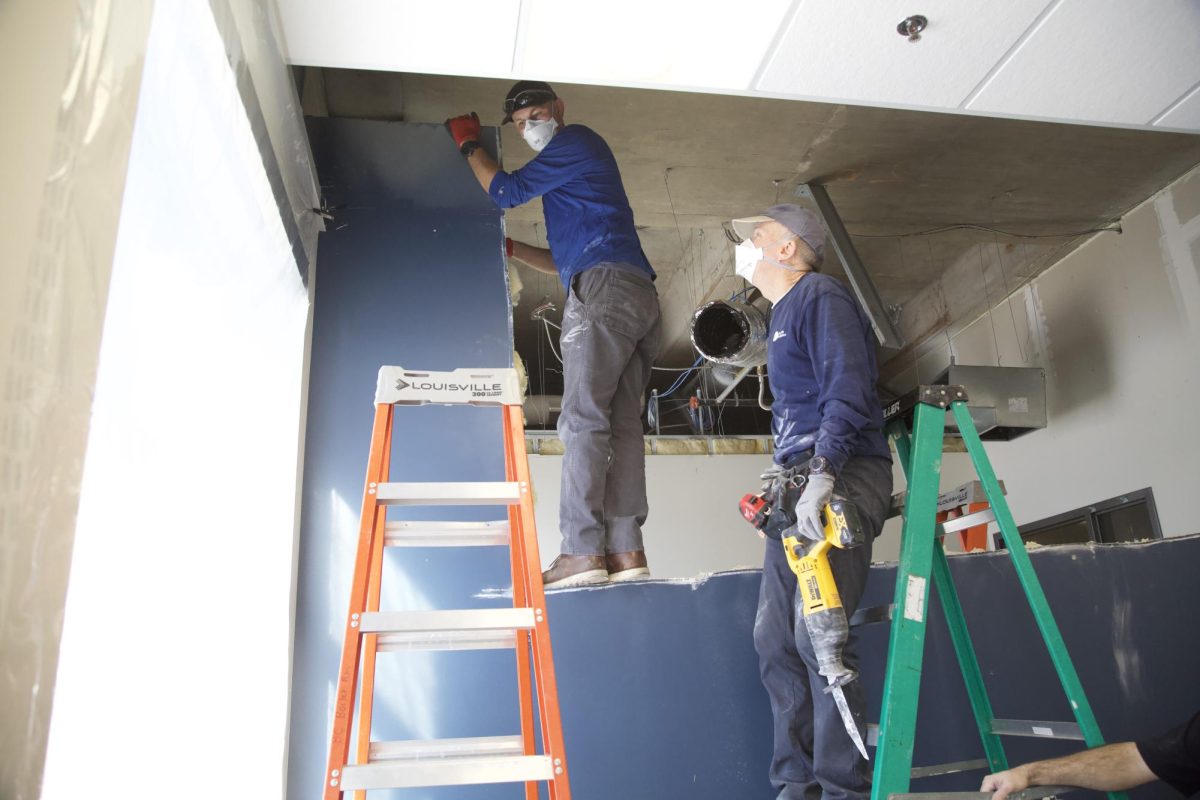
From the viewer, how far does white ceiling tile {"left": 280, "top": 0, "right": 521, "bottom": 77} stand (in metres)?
2.18

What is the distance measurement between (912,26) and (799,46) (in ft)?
0.93

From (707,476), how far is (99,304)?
5.32 meters

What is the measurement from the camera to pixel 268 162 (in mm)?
2127

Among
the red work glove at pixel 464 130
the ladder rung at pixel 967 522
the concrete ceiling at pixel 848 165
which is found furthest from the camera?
the concrete ceiling at pixel 848 165

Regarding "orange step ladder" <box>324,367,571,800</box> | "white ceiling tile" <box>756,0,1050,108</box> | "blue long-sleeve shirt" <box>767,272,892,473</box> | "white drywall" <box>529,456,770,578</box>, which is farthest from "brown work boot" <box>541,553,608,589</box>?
"white drywall" <box>529,456,770,578</box>

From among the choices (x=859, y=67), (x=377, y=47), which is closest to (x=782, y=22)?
(x=859, y=67)

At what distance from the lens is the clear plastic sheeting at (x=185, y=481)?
1.27m

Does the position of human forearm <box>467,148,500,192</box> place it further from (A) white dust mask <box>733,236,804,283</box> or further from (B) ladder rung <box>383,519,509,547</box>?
(B) ladder rung <box>383,519,509,547</box>

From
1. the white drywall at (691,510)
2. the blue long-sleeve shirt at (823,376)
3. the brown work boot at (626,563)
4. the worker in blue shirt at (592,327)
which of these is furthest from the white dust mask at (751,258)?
the white drywall at (691,510)

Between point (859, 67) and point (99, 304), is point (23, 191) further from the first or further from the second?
point (859, 67)

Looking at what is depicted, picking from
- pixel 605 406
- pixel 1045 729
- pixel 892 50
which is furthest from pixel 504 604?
pixel 892 50

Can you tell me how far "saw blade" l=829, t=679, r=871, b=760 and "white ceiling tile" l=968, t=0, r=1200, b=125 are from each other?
176cm

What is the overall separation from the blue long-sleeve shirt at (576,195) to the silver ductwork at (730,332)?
213 centimetres

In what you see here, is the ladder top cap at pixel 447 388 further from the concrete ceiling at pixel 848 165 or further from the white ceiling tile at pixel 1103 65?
the white ceiling tile at pixel 1103 65
